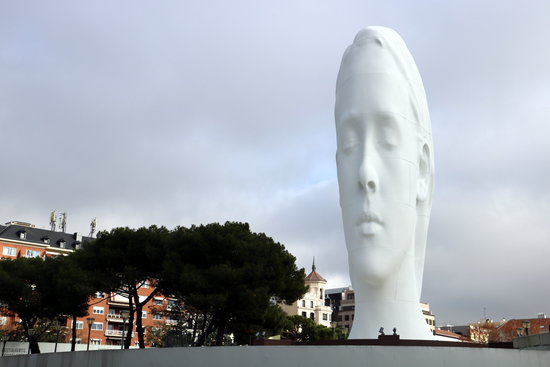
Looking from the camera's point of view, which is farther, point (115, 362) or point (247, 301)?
point (247, 301)

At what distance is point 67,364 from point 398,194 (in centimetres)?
1353

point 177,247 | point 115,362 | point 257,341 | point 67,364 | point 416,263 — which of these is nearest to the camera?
point 257,341

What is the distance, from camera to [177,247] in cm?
3494

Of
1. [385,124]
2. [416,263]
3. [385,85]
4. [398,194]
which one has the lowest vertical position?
[416,263]

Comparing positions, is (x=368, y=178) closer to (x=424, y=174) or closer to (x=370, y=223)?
(x=370, y=223)

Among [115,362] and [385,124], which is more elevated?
[385,124]

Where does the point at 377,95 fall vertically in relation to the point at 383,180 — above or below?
above

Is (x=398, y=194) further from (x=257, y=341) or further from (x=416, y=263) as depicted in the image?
(x=257, y=341)

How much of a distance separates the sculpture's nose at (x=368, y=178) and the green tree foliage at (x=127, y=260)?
1961 cm

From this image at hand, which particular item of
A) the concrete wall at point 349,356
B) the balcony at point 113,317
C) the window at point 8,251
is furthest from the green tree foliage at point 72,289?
the window at point 8,251

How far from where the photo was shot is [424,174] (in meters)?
20.5

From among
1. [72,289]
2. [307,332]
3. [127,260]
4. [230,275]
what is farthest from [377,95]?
[307,332]

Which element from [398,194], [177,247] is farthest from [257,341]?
[177,247]

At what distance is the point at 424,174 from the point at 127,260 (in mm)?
21574
